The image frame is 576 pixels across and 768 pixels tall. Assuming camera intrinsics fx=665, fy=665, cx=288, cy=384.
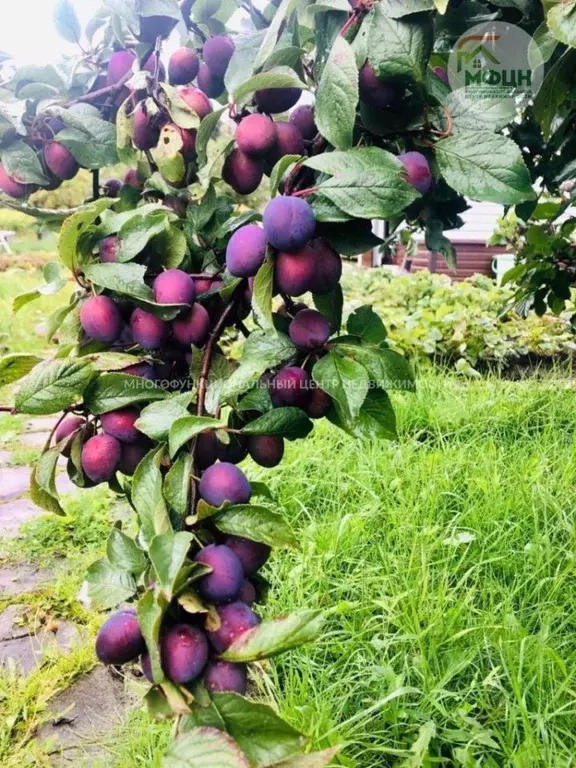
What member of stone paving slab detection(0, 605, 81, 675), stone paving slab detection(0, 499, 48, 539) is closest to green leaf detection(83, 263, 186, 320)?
stone paving slab detection(0, 605, 81, 675)

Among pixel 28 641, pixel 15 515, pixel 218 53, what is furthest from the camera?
pixel 15 515

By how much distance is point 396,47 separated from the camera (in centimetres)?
48

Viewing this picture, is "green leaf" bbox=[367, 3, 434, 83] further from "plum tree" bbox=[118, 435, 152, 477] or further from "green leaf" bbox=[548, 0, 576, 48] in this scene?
"plum tree" bbox=[118, 435, 152, 477]

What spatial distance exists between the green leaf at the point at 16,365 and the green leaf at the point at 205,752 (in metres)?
0.31

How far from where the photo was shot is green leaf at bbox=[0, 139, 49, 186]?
2.19 feet

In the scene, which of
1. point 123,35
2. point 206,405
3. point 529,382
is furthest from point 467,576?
point 529,382

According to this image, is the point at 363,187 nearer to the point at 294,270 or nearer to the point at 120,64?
the point at 294,270

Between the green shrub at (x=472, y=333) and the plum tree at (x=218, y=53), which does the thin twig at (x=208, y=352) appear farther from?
the green shrub at (x=472, y=333)

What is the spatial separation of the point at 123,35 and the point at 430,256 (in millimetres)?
6401

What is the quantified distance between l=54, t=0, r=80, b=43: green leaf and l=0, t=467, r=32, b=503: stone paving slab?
191 centimetres

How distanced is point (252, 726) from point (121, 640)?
0.10 meters

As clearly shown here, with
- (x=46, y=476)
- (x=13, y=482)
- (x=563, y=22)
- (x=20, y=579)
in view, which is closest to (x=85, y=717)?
(x=20, y=579)

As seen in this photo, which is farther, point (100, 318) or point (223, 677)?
Result: point (100, 318)

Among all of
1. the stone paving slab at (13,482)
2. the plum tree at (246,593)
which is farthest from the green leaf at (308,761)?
the stone paving slab at (13,482)
